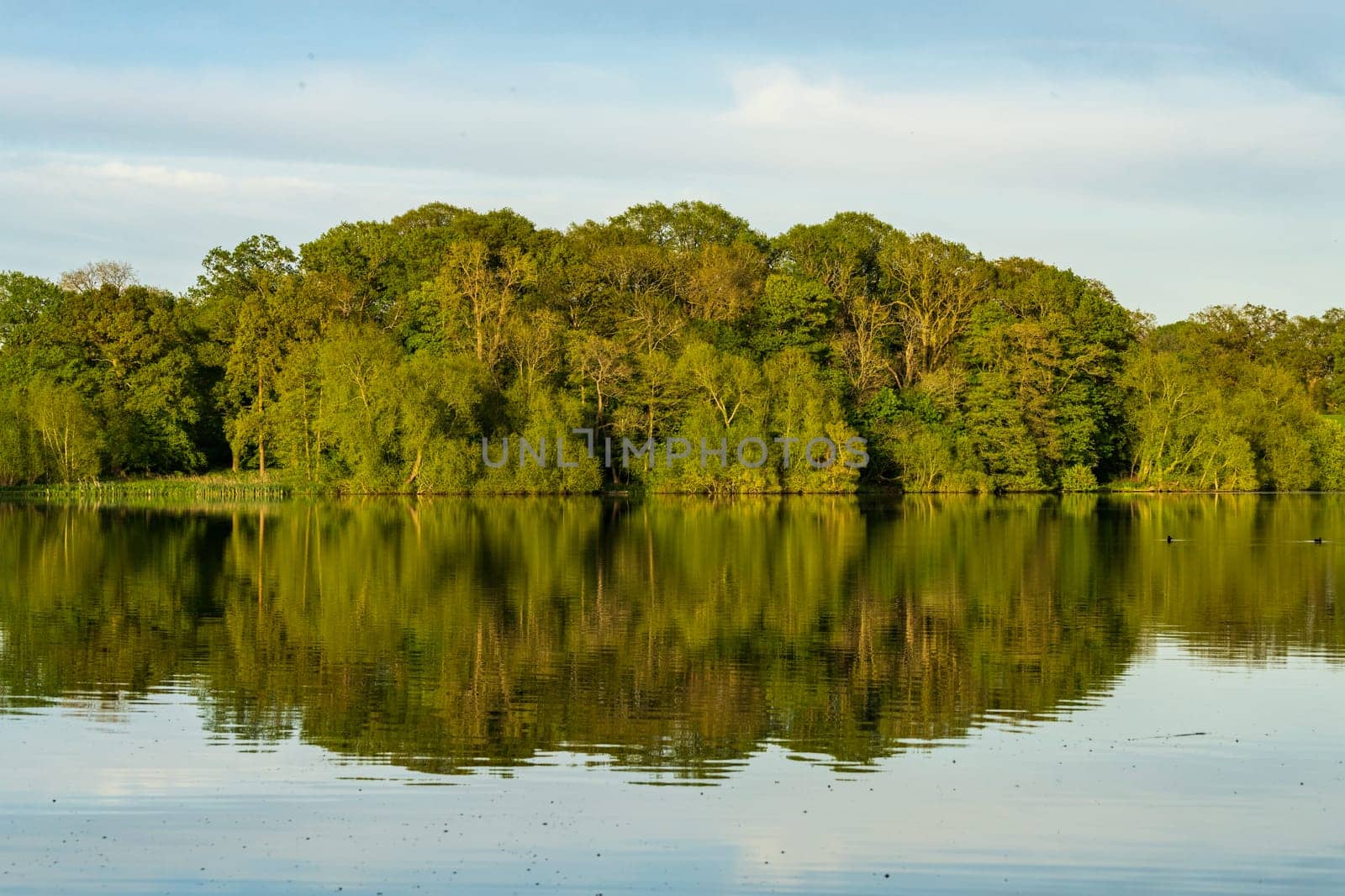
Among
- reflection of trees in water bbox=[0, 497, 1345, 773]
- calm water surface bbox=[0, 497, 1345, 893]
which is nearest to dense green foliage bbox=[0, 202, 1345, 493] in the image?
reflection of trees in water bbox=[0, 497, 1345, 773]

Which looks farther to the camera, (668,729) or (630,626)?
(630,626)

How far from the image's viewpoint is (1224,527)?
48.1 meters

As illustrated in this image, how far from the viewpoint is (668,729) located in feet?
48.1

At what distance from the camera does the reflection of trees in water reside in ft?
49.8

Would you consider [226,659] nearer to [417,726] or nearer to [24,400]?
[417,726]

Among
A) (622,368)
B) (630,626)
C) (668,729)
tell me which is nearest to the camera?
(668,729)

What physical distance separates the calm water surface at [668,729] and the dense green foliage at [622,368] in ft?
135

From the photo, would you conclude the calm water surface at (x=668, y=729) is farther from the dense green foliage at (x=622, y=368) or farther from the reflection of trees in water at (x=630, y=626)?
the dense green foliage at (x=622, y=368)

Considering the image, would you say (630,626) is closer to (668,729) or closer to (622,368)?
(668,729)

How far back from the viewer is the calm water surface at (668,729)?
10.2 metres

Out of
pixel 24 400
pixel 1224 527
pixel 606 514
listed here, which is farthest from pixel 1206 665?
pixel 24 400

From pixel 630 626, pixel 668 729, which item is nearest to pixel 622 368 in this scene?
pixel 630 626

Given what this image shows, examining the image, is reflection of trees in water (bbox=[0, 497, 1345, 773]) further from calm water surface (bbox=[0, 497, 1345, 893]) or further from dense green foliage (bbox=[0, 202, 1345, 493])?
dense green foliage (bbox=[0, 202, 1345, 493])

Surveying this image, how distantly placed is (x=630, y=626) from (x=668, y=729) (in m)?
8.01
